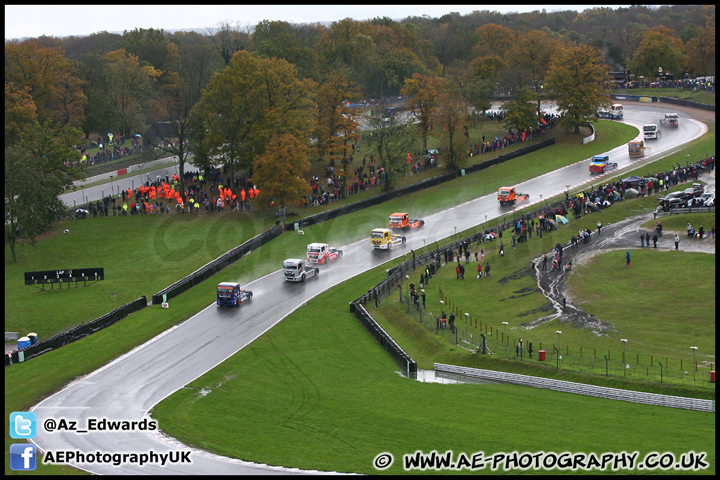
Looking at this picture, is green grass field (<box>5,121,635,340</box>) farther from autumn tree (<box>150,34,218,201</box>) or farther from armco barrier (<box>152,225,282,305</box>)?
autumn tree (<box>150,34,218,201</box>)

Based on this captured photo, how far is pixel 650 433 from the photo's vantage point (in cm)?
3275

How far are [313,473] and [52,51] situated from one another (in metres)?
→ 104

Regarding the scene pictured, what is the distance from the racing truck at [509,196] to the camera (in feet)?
265

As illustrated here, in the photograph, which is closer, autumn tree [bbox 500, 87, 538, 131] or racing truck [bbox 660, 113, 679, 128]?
autumn tree [bbox 500, 87, 538, 131]

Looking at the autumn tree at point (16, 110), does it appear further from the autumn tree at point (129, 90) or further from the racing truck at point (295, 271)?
the racing truck at point (295, 271)

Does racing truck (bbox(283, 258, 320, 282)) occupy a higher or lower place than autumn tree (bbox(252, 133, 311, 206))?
lower

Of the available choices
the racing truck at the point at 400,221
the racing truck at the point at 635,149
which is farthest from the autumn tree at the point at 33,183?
the racing truck at the point at 635,149

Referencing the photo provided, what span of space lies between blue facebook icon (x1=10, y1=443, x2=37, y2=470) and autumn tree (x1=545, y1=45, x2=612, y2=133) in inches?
3404

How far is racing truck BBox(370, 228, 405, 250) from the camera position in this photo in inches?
2724

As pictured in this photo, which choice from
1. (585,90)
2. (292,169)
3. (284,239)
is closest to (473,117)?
(585,90)

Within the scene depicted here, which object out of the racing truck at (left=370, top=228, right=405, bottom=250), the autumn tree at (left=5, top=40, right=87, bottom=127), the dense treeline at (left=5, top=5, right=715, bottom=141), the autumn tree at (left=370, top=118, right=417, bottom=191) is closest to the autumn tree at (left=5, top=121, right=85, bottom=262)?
the dense treeline at (left=5, top=5, right=715, bottom=141)

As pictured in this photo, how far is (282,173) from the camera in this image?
262 ft

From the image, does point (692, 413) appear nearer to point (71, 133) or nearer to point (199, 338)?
point (199, 338)

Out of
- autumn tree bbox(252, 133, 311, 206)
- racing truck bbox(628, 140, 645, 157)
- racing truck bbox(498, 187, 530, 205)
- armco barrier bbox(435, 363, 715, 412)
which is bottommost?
armco barrier bbox(435, 363, 715, 412)
